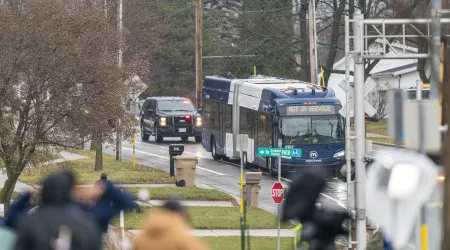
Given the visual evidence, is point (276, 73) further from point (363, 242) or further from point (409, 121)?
point (409, 121)

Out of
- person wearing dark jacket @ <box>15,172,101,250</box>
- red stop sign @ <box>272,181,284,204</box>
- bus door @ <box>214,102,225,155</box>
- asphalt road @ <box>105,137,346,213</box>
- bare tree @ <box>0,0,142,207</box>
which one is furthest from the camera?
bus door @ <box>214,102,225,155</box>

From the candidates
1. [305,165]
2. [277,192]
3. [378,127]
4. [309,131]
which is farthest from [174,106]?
[277,192]

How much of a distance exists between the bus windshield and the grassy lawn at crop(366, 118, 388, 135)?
21.8 meters

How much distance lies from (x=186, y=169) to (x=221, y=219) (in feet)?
21.6

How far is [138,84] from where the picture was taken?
3095cm

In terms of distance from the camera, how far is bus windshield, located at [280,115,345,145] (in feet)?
108

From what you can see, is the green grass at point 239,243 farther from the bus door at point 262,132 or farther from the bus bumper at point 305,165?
the bus door at point 262,132

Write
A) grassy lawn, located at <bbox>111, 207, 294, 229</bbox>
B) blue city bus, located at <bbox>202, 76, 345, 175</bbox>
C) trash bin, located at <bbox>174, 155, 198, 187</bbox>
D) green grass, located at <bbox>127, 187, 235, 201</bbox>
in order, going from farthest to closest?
blue city bus, located at <bbox>202, 76, 345, 175</bbox>, trash bin, located at <bbox>174, 155, 198, 187</bbox>, green grass, located at <bbox>127, 187, 235, 201</bbox>, grassy lawn, located at <bbox>111, 207, 294, 229</bbox>

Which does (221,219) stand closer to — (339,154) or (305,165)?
(305,165)

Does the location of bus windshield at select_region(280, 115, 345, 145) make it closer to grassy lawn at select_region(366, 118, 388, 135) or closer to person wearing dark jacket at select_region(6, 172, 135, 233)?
grassy lawn at select_region(366, 118, 388, 135)

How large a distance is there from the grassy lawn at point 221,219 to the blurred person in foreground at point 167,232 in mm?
13802

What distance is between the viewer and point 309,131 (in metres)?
33.0

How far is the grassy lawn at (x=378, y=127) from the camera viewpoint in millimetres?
55312

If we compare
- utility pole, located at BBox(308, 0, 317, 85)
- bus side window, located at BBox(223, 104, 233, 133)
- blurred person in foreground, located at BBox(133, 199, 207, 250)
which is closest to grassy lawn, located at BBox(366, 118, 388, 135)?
utility pole, located at BBox(308, 0, 317, 85)
